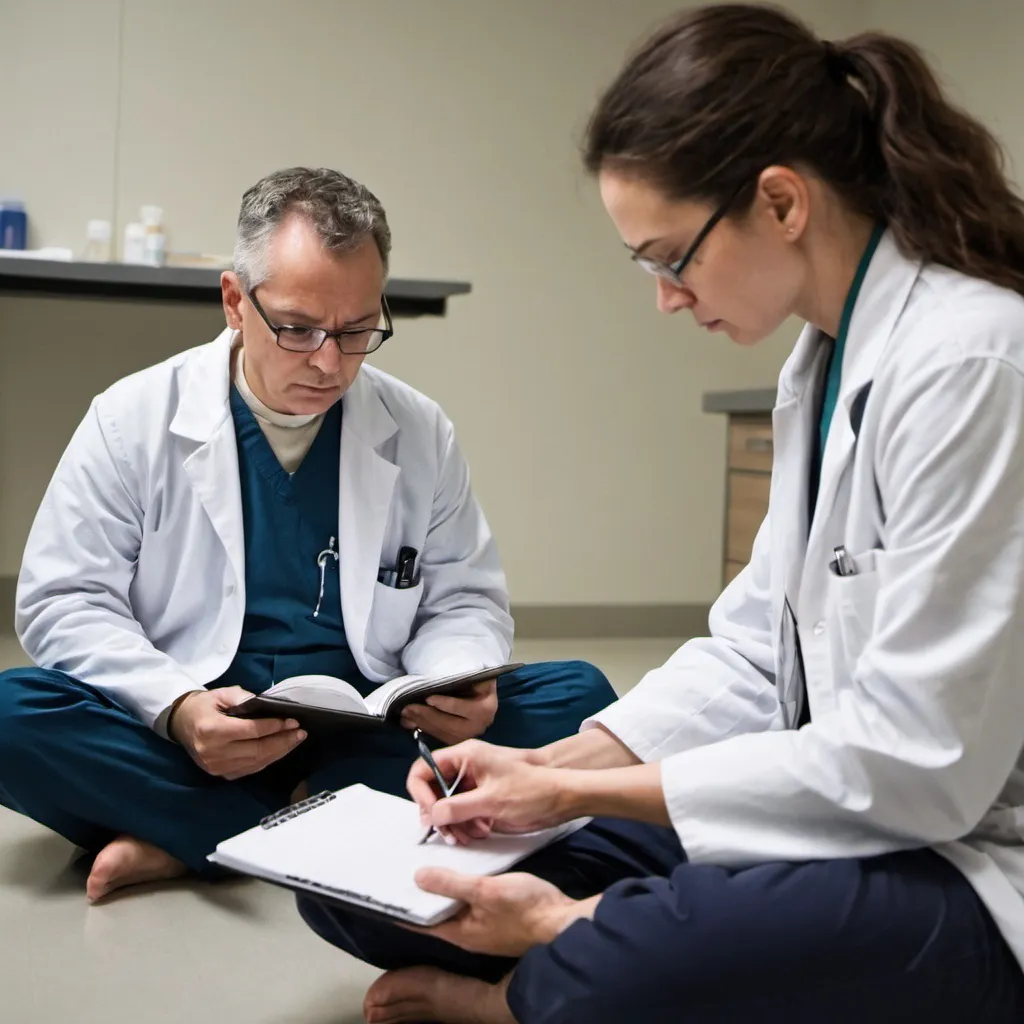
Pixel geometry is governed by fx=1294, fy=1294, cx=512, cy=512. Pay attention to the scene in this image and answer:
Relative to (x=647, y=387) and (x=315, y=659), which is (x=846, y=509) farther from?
(x=647, y=387)

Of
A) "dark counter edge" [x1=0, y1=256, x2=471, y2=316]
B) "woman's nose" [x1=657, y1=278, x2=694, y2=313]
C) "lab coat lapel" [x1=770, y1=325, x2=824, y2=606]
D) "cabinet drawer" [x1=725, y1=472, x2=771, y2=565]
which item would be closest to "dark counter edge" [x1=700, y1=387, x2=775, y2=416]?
"cabinet drawer" [x1=725, y1=472, x2=771, y2=565]

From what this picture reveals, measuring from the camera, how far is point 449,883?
4.06 ft

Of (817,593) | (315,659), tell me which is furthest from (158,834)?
(817,593)

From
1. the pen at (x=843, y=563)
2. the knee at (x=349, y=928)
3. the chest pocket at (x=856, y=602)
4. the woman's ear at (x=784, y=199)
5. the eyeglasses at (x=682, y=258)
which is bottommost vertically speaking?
the knee at (x=349, y=928)

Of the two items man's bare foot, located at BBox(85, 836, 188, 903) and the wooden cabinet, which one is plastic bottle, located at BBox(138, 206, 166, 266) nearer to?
the wooden cabinet

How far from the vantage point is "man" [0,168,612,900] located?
192cm

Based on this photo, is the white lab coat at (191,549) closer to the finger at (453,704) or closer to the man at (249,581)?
the man at (249,581)

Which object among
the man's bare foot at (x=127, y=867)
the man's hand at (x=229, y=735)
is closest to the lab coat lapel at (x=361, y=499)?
the man's hand at (x=229, y=735)

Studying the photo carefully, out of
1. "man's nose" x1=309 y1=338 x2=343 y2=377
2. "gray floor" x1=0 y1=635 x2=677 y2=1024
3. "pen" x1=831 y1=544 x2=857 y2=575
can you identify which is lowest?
"gray floor" x1=0 y1=635 x2=677 y2=1024

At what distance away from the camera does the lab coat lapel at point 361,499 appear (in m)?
2.12

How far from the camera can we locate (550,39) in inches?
181

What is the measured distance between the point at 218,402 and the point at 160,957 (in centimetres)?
88

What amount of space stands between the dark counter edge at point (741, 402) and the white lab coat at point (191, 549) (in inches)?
75.8

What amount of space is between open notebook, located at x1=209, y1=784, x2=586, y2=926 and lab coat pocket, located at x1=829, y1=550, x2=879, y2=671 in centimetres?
40
